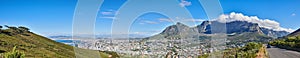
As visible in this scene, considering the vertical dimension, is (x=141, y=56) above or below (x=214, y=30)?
below

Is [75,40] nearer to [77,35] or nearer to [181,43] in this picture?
[77,35]

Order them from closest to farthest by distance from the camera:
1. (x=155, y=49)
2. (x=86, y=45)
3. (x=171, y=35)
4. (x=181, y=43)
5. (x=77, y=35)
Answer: (x=77, y=35)
(x=86, y=45)
(x=155, y=49)
(x=181, y=43)
(x=171, y=35)

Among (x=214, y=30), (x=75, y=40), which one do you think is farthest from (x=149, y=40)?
(x=75, y=40)

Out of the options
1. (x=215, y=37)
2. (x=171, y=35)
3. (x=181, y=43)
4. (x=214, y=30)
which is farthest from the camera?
(x=171, y=35)

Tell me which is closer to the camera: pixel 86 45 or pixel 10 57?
pixel 86 45

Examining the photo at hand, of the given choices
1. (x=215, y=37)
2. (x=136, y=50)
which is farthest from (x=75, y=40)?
(x=215, y=37)

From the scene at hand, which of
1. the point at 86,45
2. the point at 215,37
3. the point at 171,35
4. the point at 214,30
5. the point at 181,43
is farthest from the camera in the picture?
the point at 171,35

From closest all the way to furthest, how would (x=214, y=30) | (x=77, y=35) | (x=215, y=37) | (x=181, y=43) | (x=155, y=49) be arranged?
(x=77, y=35), (x=214, y=30), (x=215, y=37), (x=155, y=49), (x=181, y=43)

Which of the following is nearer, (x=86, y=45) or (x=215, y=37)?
(x=86, y=45)

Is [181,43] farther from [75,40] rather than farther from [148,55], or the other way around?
[75,40]
